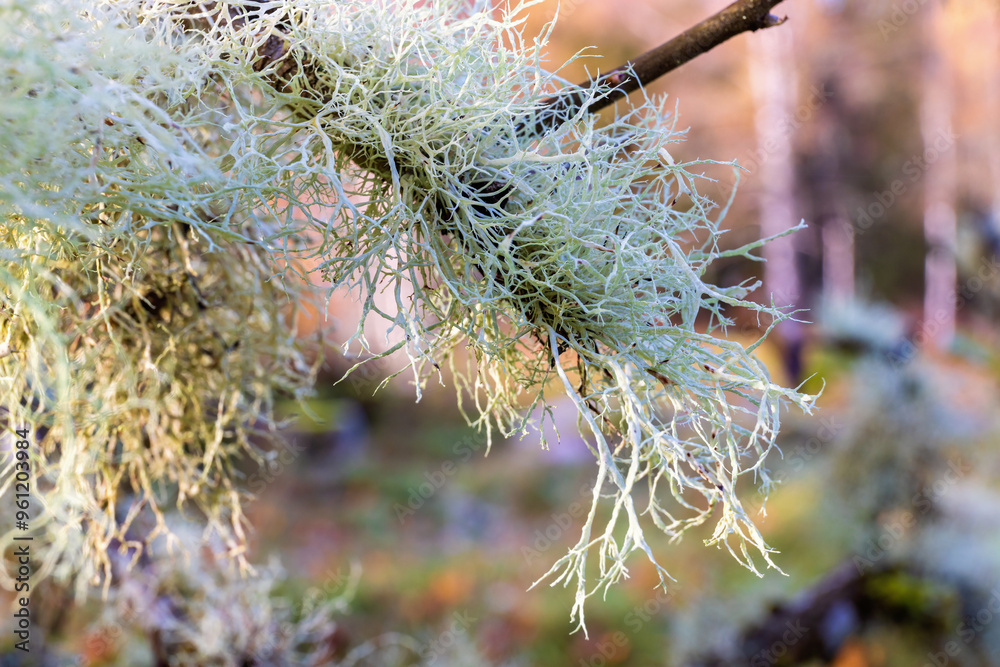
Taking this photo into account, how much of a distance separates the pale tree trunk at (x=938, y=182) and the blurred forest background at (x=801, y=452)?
3 centimetres

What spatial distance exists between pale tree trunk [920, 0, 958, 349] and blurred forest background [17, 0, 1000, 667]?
27 mm

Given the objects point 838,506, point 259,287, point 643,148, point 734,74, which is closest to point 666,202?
point 643,148

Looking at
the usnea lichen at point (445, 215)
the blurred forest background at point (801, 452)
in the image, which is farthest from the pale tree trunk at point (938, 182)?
the usnea lichen at point (445, 215)

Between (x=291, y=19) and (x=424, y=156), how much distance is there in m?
0.13

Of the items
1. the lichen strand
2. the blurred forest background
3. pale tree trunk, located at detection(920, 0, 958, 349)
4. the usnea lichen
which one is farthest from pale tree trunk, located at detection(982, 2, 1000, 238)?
the lichen strand

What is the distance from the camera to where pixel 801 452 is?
3012 millimetres

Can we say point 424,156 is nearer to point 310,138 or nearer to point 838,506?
point 310,138

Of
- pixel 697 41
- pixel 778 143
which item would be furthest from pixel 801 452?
pixel 778 143

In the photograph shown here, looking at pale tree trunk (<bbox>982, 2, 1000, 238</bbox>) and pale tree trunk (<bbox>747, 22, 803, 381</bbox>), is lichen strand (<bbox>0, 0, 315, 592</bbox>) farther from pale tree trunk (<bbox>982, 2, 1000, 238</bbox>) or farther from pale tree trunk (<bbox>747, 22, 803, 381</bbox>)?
pale tree trunk (<bbox>982, 2, 1000, 238</bbox>)

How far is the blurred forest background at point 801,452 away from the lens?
204 cm

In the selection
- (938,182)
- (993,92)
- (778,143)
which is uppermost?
(778,143)

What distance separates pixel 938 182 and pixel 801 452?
5.46 metres

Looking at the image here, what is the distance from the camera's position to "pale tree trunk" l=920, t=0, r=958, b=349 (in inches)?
250

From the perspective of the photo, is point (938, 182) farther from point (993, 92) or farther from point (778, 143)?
point (778, 143)
